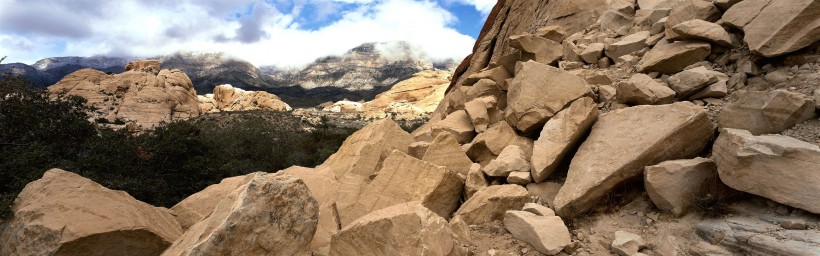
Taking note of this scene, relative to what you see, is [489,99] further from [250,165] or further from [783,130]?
[250,165]

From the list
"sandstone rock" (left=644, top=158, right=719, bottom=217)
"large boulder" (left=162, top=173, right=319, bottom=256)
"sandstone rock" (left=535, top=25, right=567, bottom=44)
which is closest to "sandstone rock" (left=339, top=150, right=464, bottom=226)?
"large boulder" (left=162, top=173, right=319, bottom=256)

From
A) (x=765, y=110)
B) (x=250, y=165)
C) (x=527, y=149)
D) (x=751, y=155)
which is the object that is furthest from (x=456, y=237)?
(x=250, y=165)

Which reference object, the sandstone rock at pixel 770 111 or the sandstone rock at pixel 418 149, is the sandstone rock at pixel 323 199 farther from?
the sandstone rock at pixel 770 111

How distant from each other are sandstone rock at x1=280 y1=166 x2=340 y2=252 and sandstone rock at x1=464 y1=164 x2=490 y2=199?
198cm

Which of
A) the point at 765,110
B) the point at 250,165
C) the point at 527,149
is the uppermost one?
the point at 765,110

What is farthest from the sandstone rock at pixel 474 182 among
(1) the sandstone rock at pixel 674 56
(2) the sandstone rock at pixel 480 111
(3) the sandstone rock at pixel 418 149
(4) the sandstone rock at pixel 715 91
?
(1) the sandstone rock at pixel 674 56

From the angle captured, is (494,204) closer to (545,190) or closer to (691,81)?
(545,190)

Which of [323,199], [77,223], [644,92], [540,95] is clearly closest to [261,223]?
[77,223]

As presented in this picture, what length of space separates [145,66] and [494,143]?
7530 centimetres

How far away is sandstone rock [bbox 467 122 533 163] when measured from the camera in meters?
6.89

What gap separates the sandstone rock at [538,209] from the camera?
470 cm

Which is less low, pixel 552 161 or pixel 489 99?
pixel 489 99

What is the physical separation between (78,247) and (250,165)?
18232 mm

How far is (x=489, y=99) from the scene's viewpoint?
9258 millimetres
